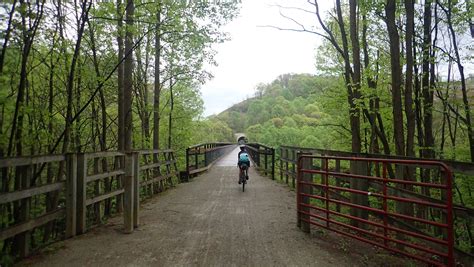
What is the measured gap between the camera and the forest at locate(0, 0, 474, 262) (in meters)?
6.21

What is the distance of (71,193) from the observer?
5344mm

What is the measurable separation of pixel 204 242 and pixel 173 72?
478 inches

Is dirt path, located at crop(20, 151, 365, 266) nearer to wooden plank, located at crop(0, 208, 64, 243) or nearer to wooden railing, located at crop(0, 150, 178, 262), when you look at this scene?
wooden railing, located at crop(0, 150, 178, 262)

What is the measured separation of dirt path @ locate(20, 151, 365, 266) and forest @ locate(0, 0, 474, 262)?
1.18 m

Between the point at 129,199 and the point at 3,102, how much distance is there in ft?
7.78

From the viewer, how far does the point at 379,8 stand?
9.80 meters

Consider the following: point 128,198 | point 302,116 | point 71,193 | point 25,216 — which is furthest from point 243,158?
point 302,116

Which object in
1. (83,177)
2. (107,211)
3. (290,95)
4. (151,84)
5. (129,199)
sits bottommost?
(107,211)

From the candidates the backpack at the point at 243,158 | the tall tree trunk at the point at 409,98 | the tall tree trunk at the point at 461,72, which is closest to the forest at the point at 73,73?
the backpack at the point at 243,158

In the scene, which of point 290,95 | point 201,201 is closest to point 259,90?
point 290,95

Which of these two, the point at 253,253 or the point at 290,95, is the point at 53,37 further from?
the point at 290,95

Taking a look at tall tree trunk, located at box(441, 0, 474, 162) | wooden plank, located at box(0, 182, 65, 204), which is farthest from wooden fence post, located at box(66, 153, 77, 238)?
tall tree trunk, located at box(441, 0, 474, 162)

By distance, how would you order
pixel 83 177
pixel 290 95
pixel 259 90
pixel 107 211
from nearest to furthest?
1. pixel 83 177
2. pixel 107 211
3. pixel 290 95
4. pixel 259 90

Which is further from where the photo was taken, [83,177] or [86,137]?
[86,137]
